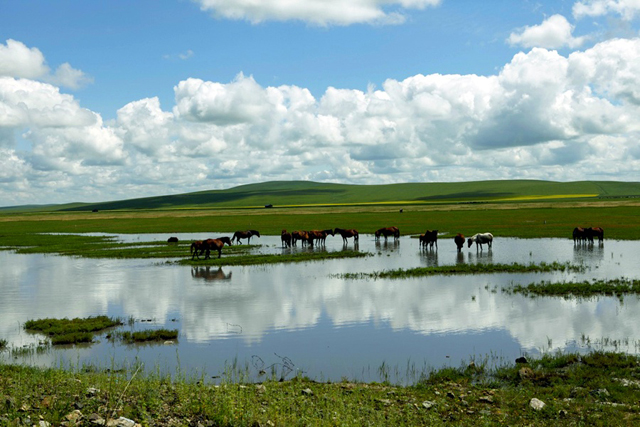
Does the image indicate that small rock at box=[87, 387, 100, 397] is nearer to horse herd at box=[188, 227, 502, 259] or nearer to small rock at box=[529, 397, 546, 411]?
small rock at box=[529, 397, 546, 411]

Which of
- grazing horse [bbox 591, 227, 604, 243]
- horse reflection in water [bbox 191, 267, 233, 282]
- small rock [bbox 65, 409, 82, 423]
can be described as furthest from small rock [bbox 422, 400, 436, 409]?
grazing horse [bbox 591, 227, 604, 243]

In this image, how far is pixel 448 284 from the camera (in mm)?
23578

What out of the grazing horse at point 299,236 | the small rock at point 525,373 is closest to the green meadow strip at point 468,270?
the small rock at point 525,373

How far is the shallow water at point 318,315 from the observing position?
43.2 feet

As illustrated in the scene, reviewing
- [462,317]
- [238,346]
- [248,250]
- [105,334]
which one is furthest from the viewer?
[248,250]

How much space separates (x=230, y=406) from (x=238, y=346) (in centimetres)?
576

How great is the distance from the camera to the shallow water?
13.2 m

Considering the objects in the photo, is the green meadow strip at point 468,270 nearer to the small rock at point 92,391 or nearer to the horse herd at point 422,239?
the horse herd at point 422,239

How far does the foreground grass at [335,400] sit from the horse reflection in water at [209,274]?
52.0 feet

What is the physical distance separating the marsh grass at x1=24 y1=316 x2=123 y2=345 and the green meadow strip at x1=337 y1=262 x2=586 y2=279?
12306mm

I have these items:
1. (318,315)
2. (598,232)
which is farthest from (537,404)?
(598,232)

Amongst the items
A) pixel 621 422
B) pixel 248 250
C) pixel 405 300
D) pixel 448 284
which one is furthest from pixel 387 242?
pixel 621 422

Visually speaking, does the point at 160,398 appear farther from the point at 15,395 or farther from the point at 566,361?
the point at 566,361

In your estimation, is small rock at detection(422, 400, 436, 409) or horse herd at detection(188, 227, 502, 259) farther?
horse herd at detection(188, 227, 502, 259)
